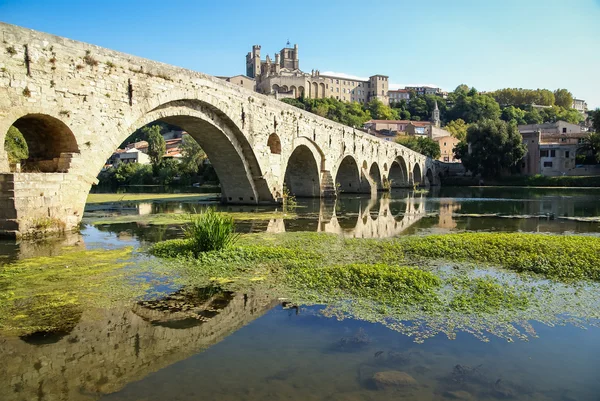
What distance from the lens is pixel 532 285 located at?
6.73 m

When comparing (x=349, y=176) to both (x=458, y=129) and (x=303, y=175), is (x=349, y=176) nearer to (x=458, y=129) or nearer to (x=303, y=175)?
(x=303, y=175)

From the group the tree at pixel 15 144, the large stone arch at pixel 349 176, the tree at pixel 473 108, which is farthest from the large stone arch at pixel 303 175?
the tree at pixel 473 108

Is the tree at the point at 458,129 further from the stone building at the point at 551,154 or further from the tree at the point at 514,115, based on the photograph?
the stone building at the point at 551,154

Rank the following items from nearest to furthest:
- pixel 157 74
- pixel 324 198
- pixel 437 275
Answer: pixel 437 275, pixel 157 74, pixel 324 198

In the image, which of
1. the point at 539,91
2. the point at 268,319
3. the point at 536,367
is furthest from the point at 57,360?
the point at 539,91

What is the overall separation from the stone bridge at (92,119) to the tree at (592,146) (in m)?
46.0

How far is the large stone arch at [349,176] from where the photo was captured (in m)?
36.1

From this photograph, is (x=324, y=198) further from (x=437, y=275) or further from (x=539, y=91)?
(x=539, y=91)

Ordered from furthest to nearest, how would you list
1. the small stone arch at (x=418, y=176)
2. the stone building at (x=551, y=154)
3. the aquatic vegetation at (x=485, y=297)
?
the small stone arch at (x=418, y=176) < the stone building at (x=551, y=154) < the aquatic vegetation at (x=485, y=297)

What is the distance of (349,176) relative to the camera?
37219 millimetres

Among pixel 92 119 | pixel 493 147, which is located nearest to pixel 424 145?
pixel 493 147

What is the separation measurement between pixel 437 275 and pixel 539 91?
446 feet

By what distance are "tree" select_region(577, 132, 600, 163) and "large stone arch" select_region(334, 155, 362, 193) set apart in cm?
3320

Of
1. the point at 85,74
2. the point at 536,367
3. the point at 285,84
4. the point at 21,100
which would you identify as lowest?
the point at 536,367
